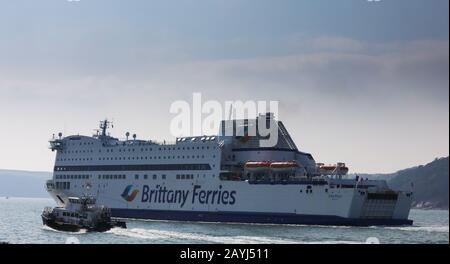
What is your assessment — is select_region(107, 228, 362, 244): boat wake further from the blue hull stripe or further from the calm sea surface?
the blue hull stripe

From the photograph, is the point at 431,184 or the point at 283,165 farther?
the point at 431,184

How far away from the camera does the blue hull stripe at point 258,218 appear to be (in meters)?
54.8

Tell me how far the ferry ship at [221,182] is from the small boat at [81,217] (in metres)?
11.8

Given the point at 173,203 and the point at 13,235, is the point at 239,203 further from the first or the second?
the point at 13,235

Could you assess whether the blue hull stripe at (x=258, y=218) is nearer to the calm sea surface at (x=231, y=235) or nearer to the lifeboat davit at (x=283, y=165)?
the calm sea surface at (x=231, y=235)

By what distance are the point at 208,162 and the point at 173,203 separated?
5.54 m

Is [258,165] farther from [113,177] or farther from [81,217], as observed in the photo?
[113,177]

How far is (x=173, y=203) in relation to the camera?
210ft

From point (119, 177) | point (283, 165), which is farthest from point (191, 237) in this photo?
point (119, 177)

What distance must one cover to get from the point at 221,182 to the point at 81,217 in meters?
14.2

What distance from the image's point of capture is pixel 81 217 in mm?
51219

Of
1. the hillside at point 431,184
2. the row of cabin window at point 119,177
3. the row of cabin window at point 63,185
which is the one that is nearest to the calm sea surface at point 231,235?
the row of cabin window at point 119,177
